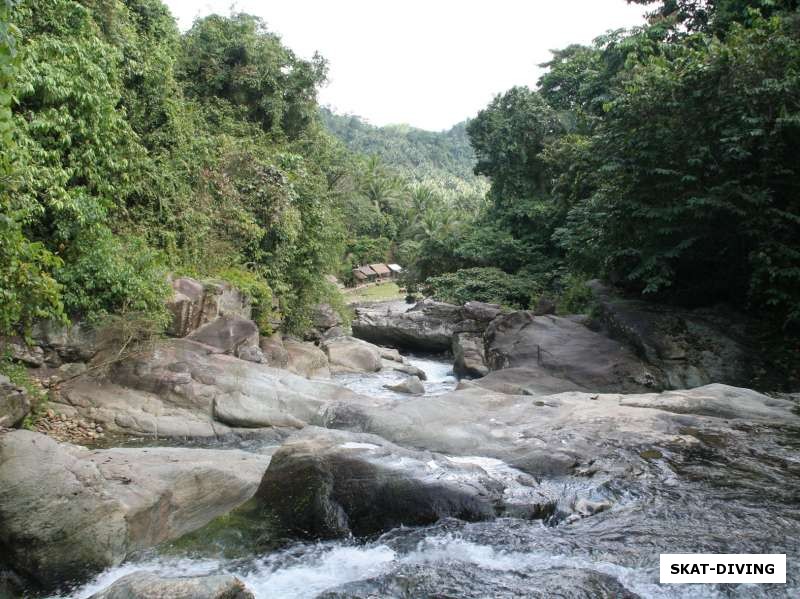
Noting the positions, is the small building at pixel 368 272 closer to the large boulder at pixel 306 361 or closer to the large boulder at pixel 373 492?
the large boulder at pixel 306 361

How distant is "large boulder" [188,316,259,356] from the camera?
11.9 m

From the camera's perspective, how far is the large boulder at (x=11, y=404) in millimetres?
7176

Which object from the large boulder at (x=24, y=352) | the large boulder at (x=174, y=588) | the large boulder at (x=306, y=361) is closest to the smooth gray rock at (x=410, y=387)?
the large boulder at (x=306, y=361)

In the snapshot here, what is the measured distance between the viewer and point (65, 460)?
18.7 feet

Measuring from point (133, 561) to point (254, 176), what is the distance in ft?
41.1

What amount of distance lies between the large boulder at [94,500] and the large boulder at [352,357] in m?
10.3

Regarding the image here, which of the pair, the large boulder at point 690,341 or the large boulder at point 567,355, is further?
the large boulder at point 567,355

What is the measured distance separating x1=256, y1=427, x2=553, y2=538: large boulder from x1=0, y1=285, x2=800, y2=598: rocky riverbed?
19mm

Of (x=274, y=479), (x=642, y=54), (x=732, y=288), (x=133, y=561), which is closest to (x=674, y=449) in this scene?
(x=274, y=479)

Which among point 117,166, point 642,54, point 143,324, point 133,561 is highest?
point 642,54

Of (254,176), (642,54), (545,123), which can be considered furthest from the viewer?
(545,123)

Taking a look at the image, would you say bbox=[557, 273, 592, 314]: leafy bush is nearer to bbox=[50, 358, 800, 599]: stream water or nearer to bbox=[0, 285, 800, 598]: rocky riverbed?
bbox=[0, 285, 800, 598]: rocky riverbed

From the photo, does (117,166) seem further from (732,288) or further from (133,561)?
(732,288)

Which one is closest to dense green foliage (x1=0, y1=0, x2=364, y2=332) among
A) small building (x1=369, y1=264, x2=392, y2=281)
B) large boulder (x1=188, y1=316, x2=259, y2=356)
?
large boulder (x1=188, y1=316, x2=259, y2=356)
